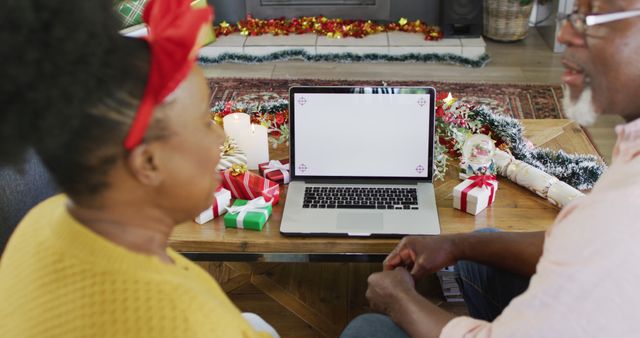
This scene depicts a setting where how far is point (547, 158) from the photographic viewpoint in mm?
1875

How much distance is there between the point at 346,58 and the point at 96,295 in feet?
12.0

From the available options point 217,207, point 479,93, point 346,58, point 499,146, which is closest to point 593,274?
point 217,207

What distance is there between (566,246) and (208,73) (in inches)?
Result: 137

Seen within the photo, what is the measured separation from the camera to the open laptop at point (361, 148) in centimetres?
167

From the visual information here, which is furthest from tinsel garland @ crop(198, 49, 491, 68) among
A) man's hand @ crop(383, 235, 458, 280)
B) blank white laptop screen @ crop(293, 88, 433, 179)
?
man's hand @ crop(383, 235, 458, 280)

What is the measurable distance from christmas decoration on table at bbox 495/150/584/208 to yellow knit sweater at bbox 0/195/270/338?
105 cm

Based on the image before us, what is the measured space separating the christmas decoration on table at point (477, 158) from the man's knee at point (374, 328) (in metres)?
0.55

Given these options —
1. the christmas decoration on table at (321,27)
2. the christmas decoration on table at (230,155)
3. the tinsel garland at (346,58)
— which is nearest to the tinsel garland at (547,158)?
the christmas decoration on table at (230,155)

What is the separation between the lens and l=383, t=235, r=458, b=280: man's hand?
1.44m

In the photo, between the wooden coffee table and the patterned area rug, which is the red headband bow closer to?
the wooden coffee table

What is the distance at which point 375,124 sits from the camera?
171 centimetres

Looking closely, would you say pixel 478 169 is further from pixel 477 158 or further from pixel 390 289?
pixel 390 289

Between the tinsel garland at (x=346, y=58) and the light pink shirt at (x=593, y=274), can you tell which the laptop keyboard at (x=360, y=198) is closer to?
the light pink shirt at (x=593, y=274)

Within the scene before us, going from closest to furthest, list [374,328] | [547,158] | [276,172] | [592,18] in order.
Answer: [592,18] → [374,328] → [276,172] → [547,158]
